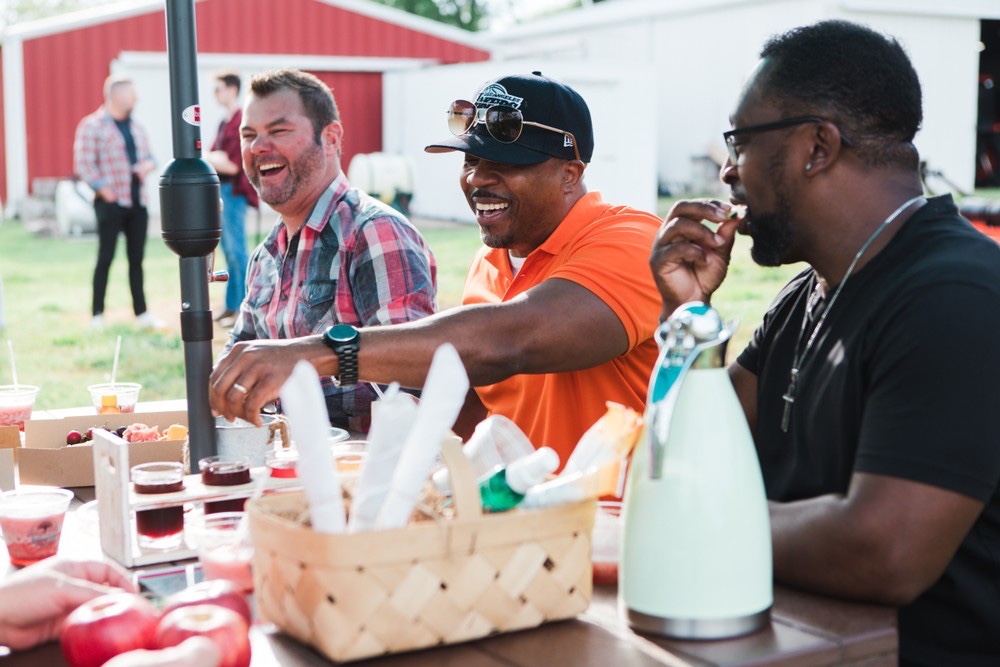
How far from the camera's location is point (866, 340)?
186cm

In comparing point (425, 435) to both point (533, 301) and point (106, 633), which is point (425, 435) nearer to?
point (106, 633)

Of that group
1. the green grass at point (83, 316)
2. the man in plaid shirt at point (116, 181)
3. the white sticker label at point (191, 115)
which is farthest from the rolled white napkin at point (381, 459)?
the man in plaid shirt at point (116, 181)

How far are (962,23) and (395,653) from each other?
21.7 m

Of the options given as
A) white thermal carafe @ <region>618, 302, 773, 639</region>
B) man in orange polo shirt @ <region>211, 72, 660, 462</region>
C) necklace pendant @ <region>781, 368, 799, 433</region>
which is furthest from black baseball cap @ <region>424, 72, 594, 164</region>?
white thermal carafe @ <region>618, 302, 773, 639</region>

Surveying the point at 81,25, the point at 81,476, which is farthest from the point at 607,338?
the point at 81,25

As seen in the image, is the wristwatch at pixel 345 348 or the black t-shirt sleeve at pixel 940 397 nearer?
the black t-shirt sleeve at pixel 940 397

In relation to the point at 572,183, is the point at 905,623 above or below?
below

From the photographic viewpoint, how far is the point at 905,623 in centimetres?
190

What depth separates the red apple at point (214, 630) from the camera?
1376 mm

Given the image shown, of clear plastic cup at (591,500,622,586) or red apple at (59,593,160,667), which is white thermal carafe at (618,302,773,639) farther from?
red apple at (59,593,160,667)

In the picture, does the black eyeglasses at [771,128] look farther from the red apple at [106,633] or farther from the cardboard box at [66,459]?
the cardboard box at [66,459]

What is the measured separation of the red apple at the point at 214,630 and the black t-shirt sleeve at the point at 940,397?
90 cm

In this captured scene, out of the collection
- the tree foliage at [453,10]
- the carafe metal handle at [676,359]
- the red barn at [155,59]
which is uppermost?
the tree foliage at [453,10]

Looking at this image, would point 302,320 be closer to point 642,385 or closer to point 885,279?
point 642,385
